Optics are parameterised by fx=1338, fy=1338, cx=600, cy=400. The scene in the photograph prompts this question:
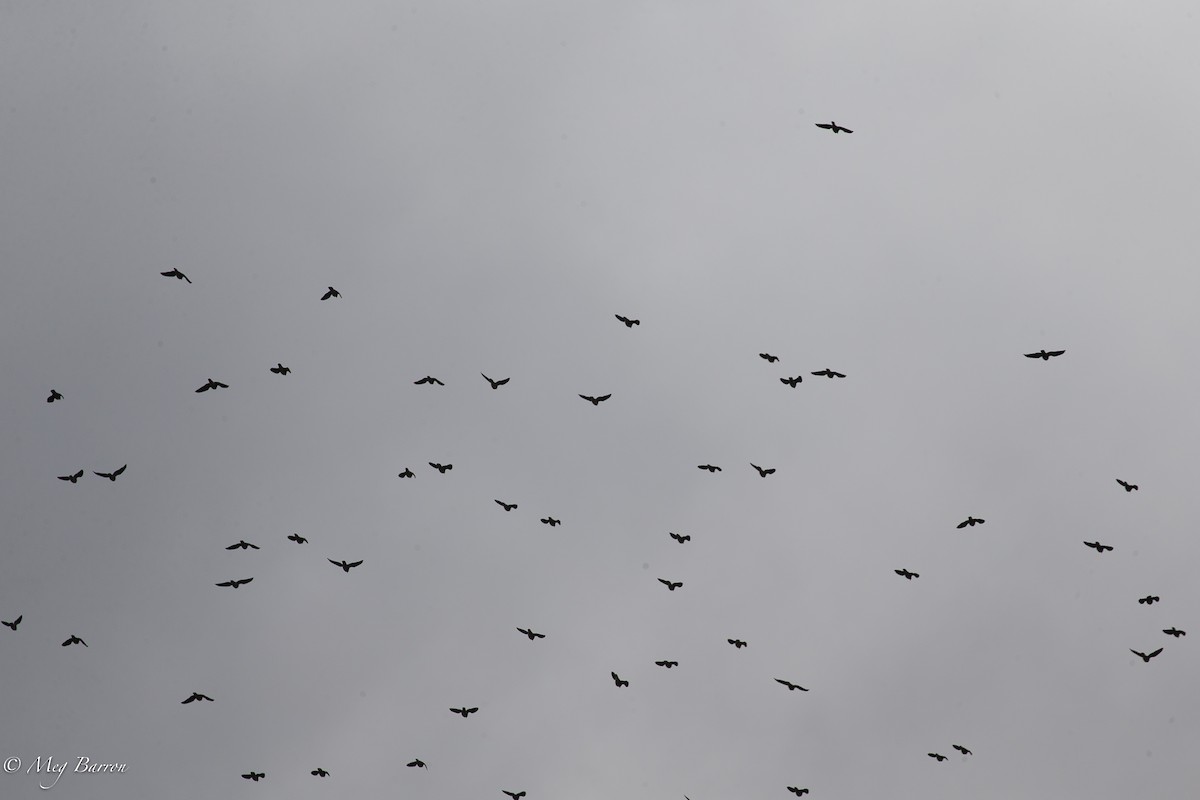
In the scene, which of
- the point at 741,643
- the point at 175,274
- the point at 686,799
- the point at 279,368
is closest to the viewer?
the point at 175,274

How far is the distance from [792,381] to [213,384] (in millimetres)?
50684

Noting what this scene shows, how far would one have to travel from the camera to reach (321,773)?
13462 centimetres

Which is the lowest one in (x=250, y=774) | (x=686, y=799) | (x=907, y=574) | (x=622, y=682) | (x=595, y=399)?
(x=686, y=799)

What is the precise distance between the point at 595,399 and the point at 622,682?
28846 mm

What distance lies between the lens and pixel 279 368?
11956 centimetres

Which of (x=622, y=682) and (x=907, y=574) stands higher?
(x=907, y=574)

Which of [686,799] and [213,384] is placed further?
[686,799]

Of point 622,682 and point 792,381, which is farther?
point 622,682

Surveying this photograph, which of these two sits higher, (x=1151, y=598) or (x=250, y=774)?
(x=1151, y=598)

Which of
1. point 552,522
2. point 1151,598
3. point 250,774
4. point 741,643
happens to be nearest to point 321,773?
point 250,774

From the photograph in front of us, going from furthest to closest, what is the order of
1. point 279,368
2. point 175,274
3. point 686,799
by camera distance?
point 686,799 < point 279,368 < point 175,274

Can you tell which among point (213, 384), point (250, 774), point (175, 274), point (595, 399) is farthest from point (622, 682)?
point (175, 274)

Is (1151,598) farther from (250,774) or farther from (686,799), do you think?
(250,774)

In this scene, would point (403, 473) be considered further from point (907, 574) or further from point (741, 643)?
point (907, 574)
